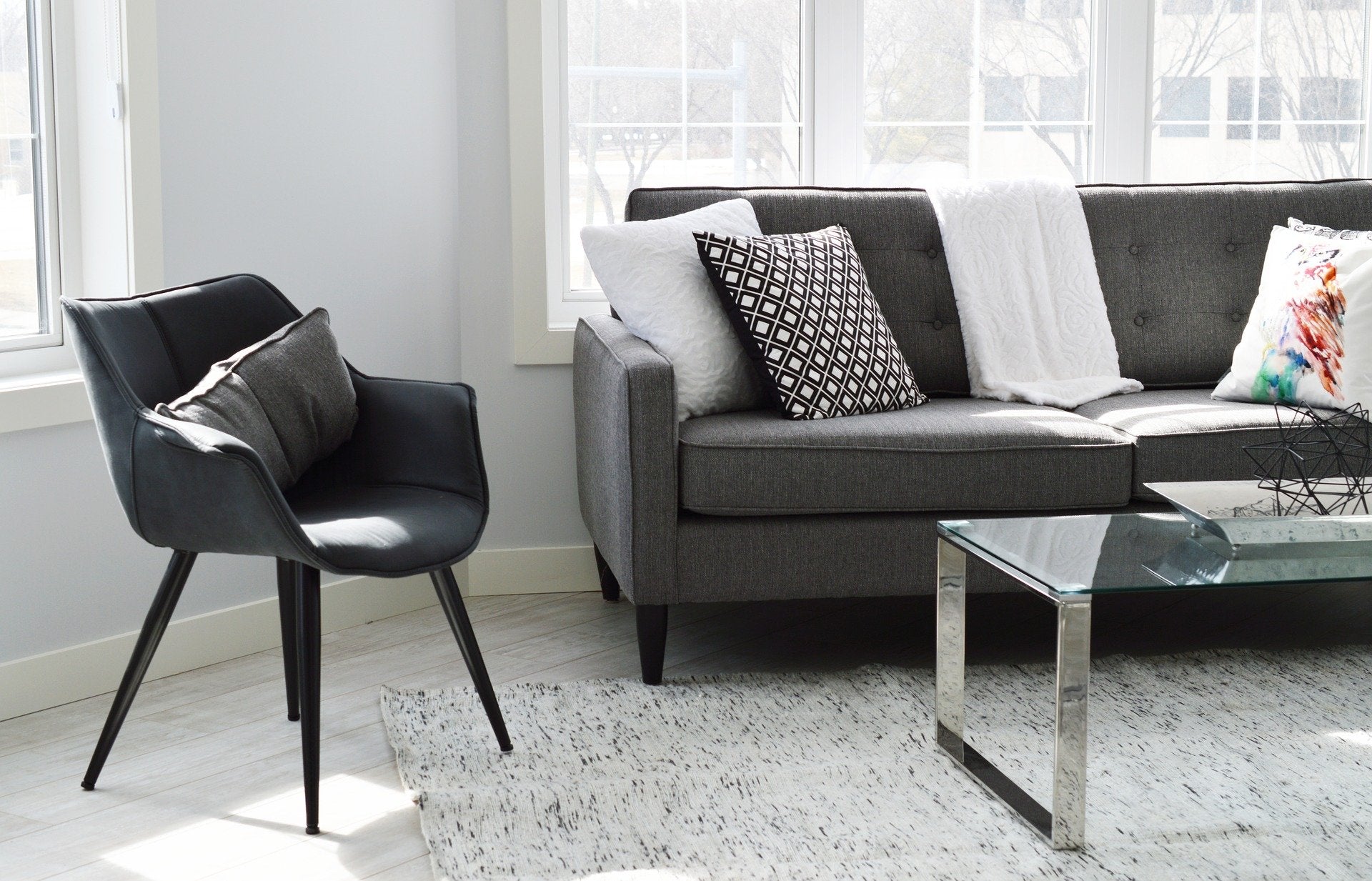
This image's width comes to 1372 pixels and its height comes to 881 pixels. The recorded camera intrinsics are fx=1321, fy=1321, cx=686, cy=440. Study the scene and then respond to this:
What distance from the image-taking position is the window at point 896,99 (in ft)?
10.8

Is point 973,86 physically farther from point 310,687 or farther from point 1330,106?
point 310,687

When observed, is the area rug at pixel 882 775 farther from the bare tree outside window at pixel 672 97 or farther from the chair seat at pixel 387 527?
the bare tree outside window at pixel 672 97

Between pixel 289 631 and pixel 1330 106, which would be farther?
pixel 1330 106

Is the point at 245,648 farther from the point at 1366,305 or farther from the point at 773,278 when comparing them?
the point at 1366,305

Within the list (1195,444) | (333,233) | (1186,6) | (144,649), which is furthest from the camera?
(1186,6)

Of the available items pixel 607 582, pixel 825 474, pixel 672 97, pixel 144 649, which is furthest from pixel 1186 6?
pixel 144 649

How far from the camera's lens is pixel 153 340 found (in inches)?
86.8

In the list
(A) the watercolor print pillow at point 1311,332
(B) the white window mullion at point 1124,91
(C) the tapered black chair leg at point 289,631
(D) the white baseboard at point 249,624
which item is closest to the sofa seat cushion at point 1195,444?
(A) the watercolor print pillow at point 1311,332

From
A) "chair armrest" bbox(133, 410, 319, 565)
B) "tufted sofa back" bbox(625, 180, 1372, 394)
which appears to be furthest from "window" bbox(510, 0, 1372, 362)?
"chair armrest" bbox(133, 410, 319, 565)

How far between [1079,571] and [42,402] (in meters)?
1.88

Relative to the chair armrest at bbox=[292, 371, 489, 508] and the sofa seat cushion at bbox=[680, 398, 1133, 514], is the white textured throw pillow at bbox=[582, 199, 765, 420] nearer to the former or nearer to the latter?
the sofa seat cushion at bbox=[680, 398, 1133, 514]

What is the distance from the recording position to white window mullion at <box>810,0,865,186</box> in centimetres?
341

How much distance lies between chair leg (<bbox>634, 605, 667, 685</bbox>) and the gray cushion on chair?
65 centimetres

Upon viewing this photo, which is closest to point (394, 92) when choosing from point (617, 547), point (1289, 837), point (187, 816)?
point (617, 547)
